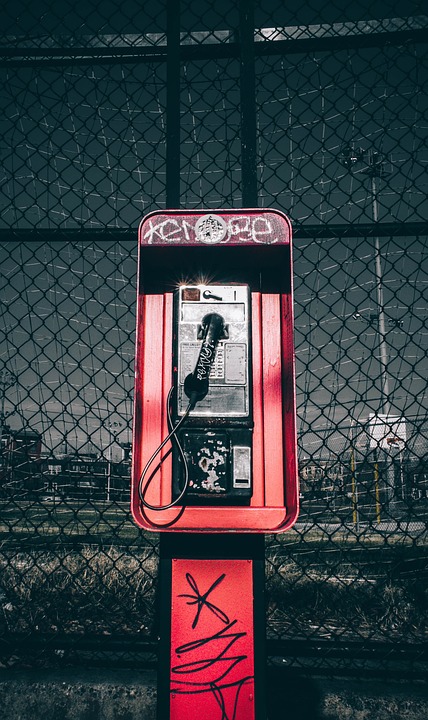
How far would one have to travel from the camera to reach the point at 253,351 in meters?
1.64

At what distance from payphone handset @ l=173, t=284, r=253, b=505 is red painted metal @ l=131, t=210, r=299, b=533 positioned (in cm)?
10

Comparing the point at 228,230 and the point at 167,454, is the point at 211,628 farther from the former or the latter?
the point at 228,230

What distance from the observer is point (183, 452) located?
145 cm

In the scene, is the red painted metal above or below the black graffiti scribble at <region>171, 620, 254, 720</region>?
above

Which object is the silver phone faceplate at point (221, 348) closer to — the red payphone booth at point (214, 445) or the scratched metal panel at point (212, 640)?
the red payphone booth at point (214, 445)

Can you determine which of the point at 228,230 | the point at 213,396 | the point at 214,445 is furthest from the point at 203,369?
the point at 228,230

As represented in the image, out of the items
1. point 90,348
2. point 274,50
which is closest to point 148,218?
point 90,348

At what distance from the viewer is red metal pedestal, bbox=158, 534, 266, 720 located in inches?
54.7

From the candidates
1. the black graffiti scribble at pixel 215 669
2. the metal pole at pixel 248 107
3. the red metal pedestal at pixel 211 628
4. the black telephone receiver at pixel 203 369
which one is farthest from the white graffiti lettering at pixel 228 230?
the black graffiti scribble at pixel 215 669

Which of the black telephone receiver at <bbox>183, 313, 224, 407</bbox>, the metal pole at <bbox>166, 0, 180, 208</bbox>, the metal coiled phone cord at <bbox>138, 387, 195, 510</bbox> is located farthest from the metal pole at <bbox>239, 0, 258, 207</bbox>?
the metal coiled phone cord at <bbox>138, 387, 195, 510</bbox>

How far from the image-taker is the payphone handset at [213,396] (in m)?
1.43

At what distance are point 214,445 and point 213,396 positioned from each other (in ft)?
0.50

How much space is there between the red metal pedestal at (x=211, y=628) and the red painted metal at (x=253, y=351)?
94 millimetres

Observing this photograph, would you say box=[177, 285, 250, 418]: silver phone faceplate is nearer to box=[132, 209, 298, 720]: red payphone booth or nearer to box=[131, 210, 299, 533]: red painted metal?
box=[132, 209, 298, 720]: red payphone booth
